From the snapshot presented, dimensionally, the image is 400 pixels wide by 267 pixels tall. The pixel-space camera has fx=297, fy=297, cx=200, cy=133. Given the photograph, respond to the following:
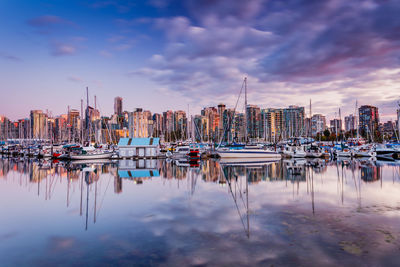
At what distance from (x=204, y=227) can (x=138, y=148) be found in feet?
206

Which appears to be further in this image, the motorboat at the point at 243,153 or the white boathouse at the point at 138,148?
the white boathouse at the point at 138,148

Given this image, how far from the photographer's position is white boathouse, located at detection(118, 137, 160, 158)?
7406 centimetres

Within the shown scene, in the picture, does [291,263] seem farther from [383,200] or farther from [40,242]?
[383,200]

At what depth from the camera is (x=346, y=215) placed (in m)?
16.1

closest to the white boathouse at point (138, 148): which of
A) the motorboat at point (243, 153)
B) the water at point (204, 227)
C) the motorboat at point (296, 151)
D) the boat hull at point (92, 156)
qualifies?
the boat hull at point (92, 156)

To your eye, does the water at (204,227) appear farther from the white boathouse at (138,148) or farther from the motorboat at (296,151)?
the motorboat at (296,151)

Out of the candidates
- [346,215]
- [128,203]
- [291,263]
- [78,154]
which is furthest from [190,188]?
[78,154]

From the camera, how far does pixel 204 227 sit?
13969mm

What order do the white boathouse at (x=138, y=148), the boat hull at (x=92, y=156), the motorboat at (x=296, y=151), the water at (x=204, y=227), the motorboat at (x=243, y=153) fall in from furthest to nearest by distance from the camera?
the motorboat at (x=296, y=151), the white boathouse at (x=138, y=148), the boat hull at (x=92, y=156), the motorboat at (x=243, y=153), the water at (x=204, y=227)

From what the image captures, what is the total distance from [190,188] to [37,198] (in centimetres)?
1258

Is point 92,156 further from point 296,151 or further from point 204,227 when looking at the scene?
point 204,227

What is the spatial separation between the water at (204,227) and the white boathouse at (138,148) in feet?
158

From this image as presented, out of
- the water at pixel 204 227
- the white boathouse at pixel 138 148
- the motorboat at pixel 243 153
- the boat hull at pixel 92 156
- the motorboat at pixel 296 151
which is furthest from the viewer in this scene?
the motorboat at pixel 296 151

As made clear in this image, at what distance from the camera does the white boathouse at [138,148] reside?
243 feet
